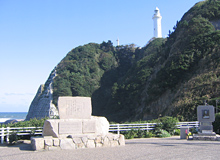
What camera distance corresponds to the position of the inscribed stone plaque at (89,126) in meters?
11.2

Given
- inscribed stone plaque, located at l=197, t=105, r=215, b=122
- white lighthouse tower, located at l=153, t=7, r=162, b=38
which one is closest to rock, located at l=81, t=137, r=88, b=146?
inscribed stone plaque, located at l=197, t=105, r=215, b=122

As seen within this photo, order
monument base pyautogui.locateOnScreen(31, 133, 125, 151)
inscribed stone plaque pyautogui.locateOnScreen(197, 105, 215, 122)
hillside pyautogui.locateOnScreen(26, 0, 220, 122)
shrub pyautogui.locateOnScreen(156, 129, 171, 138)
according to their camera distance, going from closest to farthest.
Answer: monument base pyautogui.locateOnScreen(31, 133, 125, 151), inscribed stone plaque pyautogui.locateOnScreen(197, 105, 215, 122), shrub pyautogui.locateOnScreen(156, 129, 171, 138), hillside pyautogui.locateOnScreen(26, 0, 220, 122)

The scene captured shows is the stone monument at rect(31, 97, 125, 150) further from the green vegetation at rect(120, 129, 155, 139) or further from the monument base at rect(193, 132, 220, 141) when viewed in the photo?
the monument base at rect(193, 132, 220, 141)

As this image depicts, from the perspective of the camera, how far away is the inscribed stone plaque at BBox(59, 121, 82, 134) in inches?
421

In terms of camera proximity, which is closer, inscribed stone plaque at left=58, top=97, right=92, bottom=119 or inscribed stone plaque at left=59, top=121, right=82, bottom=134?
inscribed stone plaque at left=59, top=121, right=82, bottom=134

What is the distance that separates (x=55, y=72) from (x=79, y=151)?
59634 millimetres

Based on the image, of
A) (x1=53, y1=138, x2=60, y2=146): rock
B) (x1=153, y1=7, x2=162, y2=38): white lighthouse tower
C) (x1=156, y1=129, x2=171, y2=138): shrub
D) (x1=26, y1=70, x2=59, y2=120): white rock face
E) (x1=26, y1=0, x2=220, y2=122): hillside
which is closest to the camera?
(x1=53, y1=138, x2=60, y2=146): rock

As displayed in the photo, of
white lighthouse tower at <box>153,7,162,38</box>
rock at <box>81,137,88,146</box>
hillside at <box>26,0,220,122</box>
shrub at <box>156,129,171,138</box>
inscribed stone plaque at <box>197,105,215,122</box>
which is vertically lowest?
shrub at <box>156,129,171,138</box>

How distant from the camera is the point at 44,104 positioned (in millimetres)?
60469

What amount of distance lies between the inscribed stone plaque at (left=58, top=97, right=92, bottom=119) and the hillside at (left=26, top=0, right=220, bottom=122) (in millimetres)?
16415

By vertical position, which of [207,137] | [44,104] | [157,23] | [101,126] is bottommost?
[207,137]

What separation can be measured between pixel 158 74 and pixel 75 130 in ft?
117

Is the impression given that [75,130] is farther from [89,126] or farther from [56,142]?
[56,142]

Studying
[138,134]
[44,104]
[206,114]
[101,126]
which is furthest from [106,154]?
[44,104]
